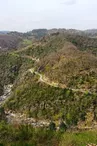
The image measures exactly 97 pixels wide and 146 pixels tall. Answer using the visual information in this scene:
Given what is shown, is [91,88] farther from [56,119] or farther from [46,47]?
[46,47]

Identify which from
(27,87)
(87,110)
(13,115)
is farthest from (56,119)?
(27,87)

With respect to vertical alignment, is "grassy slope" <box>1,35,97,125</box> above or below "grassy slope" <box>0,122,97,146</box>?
below

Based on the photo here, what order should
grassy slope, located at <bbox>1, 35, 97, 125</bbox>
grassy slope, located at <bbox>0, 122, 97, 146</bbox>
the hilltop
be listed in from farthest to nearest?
grassy slope, located at <bbox>1, 35, 97, 125</bbox>, the hilltop, grassy slope, located at <bbox>0, 122, 97, 146</bbox>

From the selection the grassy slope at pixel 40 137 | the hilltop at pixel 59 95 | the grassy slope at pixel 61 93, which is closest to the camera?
the grassy slope at pixel 40 137

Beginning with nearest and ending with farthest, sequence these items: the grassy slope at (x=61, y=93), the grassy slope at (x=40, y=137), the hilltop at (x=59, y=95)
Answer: the grassy slope at (x=40, y=137)
the hilltop at (x=59, y=95)
the grassy slope at (x=61, y=93)

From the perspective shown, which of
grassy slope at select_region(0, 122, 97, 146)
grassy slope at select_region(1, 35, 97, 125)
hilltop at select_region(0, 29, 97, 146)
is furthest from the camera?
grassy slope at select_region(1, 35, 97, 125)

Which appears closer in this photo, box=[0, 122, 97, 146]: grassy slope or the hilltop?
box=[0, 122, 97, 146]: grassy slope

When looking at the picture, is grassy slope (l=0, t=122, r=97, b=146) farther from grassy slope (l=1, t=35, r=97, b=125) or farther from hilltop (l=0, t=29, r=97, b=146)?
grassy slope (l=1, t=35, r=97, b=125)

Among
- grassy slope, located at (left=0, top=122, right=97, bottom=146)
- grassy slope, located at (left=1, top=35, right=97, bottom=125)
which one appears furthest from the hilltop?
grassy slope, located at (left=0, top=122, right=97, bottom=146)

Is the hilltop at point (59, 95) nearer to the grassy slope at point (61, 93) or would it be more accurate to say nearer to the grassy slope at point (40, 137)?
the grassy slope at point (61, 93)

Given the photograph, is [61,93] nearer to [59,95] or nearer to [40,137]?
[59,95]

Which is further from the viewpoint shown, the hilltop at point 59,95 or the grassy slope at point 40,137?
the hilltop at point 59,95

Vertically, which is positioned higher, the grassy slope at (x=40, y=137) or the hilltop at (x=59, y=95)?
the grassy slope at (x=40, y=137)

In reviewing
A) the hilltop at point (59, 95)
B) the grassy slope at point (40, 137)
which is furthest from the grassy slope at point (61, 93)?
the grassy slope at point (40, 137)
